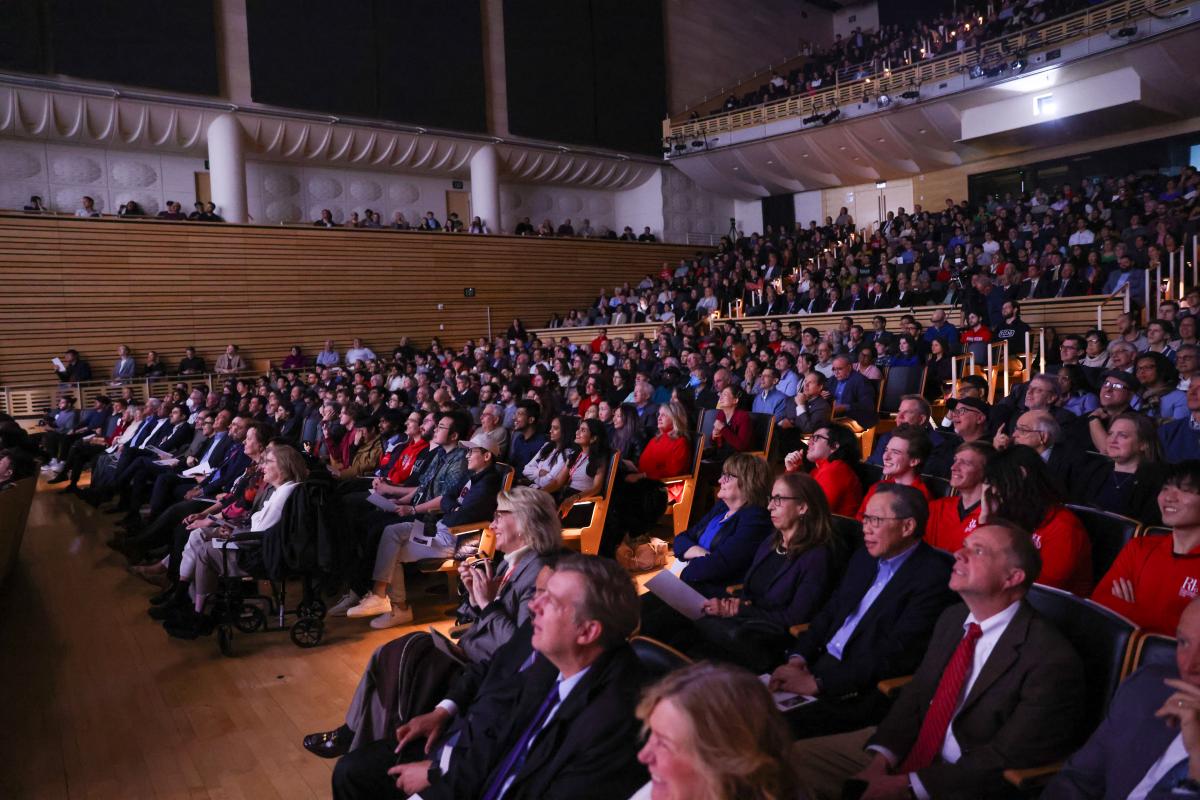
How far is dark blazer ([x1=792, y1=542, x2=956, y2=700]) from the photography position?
2.10m

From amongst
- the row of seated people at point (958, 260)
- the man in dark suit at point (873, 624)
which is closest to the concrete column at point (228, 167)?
the row of seated people at point (958, 260)

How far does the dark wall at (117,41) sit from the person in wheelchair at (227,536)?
11.8 metres

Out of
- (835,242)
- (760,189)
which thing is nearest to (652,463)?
(835,242)

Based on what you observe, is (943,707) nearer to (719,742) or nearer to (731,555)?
(719,742)

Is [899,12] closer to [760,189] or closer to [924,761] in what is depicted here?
[760,189]

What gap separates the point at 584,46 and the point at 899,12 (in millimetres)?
9812

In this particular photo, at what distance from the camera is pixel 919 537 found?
2.27 m

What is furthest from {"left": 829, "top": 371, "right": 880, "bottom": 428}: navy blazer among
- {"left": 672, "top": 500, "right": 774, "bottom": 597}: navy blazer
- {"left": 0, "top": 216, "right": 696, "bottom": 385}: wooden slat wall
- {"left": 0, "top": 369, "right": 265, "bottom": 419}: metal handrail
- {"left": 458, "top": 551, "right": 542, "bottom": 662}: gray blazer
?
{"left": 0, "top": 216, "right": 696, "bottom": 385}: wooden slat wall

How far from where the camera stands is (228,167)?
13.8m

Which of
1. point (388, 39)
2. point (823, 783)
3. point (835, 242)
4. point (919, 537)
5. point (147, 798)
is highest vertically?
point (388, 39)

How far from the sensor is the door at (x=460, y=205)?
17.7 meters

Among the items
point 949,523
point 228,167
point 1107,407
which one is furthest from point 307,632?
point 228,167

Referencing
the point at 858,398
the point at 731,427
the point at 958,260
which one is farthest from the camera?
the point at 958,260

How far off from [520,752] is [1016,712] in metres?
1.07
